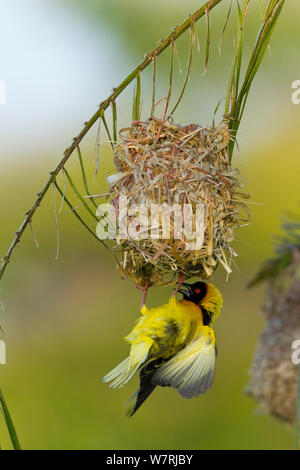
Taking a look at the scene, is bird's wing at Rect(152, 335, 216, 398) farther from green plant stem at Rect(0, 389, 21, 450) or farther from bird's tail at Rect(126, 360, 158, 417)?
green plant stem at Rect(0, 389, 21, 450)

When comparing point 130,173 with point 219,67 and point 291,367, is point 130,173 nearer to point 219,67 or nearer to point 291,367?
point 291,367

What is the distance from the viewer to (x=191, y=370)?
1.43m

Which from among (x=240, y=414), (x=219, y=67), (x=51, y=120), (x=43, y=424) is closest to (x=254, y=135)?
(x=219, y=67)

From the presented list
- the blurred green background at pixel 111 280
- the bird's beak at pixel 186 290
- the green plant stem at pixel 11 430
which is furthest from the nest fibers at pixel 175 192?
the blurred green background at pixel 111 280

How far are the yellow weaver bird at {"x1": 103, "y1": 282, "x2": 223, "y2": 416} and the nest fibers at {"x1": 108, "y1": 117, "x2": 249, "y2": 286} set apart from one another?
0.14m
